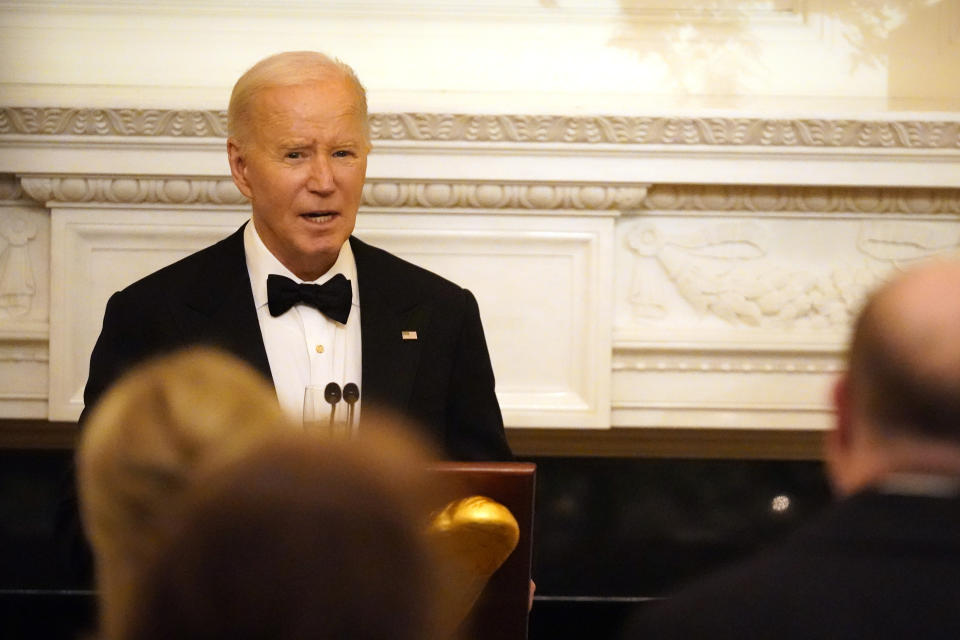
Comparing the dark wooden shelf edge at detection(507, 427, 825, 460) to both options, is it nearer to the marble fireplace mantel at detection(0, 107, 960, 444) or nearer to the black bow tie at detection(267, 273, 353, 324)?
the marble fireplace mantel at detection(0, 107, 960, 444)

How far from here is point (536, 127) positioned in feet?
9.80

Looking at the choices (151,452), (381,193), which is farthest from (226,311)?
(151,452)

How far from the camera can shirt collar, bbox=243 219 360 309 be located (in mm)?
2402

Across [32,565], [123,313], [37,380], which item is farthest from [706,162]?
[32,565]

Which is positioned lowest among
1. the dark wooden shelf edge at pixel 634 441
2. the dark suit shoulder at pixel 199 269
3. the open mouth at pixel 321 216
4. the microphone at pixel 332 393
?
the dark wooden shelf edge at pixel 634 441

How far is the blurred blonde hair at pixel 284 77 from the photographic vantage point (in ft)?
7.62

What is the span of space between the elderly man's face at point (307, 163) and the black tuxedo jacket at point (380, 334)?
0.47 feet

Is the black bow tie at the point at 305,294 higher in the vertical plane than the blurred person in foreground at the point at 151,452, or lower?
lower

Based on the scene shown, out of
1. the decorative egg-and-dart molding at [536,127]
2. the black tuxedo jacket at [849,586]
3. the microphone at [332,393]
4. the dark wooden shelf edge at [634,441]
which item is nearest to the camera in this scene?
the black tuxedo jacket at [849,586]

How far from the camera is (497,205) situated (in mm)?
3055

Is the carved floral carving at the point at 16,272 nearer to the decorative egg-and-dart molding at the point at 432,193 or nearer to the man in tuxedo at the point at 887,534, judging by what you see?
the decorative egg-and-dart molding at the point at 432,193

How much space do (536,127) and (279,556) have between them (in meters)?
2.27

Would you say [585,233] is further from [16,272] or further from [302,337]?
[16,272]

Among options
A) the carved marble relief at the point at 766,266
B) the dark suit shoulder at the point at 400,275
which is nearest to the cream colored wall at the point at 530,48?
the carved marble relief at the point at 766,266
